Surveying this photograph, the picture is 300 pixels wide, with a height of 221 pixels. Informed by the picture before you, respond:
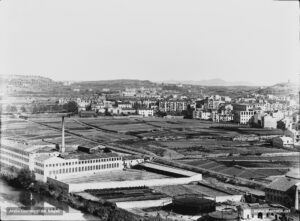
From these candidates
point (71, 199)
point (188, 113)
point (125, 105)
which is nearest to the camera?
point (71, 199)

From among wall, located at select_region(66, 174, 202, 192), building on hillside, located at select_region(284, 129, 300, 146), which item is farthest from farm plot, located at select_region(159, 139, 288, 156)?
wall, located at select_region(66, 174, 202, 192)

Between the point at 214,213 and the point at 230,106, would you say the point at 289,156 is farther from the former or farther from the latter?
the point at 230,106

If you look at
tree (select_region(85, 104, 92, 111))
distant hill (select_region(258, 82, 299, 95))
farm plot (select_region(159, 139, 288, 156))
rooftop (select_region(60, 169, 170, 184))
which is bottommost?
rooftop (select_region(60, 169, 170, 184))

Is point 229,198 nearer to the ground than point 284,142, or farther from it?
nearer to the ground

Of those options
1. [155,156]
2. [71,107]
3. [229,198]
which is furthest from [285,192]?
[71,107]

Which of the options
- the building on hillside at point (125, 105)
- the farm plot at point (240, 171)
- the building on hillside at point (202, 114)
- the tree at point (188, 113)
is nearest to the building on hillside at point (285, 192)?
the farm plot at point (240, 171)

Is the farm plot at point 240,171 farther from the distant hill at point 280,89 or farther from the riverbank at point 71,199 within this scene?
the distant hill at point 280,89

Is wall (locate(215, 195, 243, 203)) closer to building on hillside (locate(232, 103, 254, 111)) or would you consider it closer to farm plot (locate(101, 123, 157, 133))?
farm plot (locate(101, 123, 157, 133))

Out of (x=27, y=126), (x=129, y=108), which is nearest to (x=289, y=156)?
(x=27, y=126)

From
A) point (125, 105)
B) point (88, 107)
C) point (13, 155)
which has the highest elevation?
point (125, 105)

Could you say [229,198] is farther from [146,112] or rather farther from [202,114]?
[146,112]
